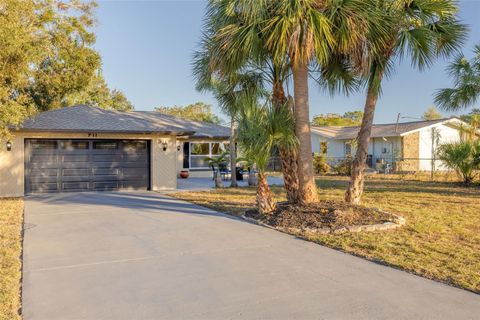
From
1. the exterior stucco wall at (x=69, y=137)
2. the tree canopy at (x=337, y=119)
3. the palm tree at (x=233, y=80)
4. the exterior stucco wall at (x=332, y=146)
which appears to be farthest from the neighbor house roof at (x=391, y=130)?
the palm tree at (x=233, y=80)

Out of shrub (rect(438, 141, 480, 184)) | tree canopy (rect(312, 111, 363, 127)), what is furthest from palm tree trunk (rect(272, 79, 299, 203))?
tree canopy (rect(312, 111, 363, 127))

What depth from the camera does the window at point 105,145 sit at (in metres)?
16.5

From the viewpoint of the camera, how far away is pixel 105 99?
123 ft

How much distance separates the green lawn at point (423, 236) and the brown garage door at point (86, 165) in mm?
3844

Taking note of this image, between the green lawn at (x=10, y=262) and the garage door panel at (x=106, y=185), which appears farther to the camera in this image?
the garage door panel at (x=106, y=185)

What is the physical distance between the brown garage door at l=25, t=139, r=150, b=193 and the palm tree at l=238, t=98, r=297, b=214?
8.48 meters

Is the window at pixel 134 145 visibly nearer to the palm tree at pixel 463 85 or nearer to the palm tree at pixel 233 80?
the palm tree at pixel 233 80

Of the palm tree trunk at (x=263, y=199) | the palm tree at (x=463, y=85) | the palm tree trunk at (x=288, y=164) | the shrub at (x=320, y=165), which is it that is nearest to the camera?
the palm tree trunk at (x=263, y=199)

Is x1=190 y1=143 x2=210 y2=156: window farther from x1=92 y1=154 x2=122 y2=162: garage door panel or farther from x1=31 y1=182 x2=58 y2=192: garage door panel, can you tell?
x1=31 y1=182 x2=58 y2=192: garage door panel

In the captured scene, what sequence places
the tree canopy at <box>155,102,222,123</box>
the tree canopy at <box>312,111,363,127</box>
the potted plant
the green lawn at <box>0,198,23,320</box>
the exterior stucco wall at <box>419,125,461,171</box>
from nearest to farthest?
the green lawn at <box>0,198,23,320</box> < the potted plant < the exterior stucco wall at <box>419,125,461,171</box> < the tree canopy at <box>155,102,222,123</box> < the tree canopy at <box>312,111,363,127</box>

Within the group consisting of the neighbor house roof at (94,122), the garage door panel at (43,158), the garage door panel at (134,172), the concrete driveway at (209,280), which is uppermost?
Result: the neighbor house roof at (94,122)

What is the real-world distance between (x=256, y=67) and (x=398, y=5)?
3.58 meters

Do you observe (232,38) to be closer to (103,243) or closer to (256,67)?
(256,67)

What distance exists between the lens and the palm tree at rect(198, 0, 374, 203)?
8.42m
